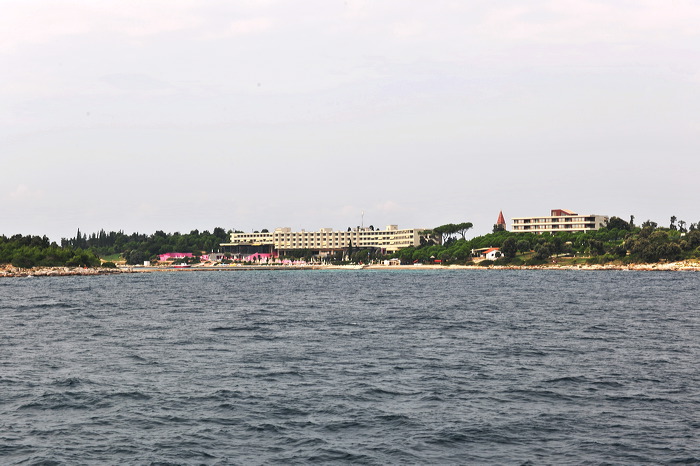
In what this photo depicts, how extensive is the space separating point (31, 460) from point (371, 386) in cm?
1531

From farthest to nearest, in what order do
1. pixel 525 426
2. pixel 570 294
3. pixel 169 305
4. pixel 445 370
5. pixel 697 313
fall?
1. pixel 570 294
2. pixel 169 305
3. pixel 697 313
4. pixel 445 370
5. pixel 525 426

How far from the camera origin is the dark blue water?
74.3ft

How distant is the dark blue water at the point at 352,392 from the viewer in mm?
22656

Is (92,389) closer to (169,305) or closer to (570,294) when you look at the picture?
(169,305)

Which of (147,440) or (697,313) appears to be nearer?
(147,440)

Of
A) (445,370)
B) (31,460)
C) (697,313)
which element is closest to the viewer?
(31,460)

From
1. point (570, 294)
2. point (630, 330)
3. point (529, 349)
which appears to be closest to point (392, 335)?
point (529, 349)

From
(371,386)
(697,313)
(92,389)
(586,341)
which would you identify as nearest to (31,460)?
(92,389)

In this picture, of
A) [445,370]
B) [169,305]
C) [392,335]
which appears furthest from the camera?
[169,305]

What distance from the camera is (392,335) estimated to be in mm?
52188

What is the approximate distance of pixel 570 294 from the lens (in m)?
104

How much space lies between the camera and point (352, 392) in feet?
102

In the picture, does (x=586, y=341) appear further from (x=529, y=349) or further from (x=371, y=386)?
(x=371, y=386)

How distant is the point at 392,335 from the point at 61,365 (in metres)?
23.5
